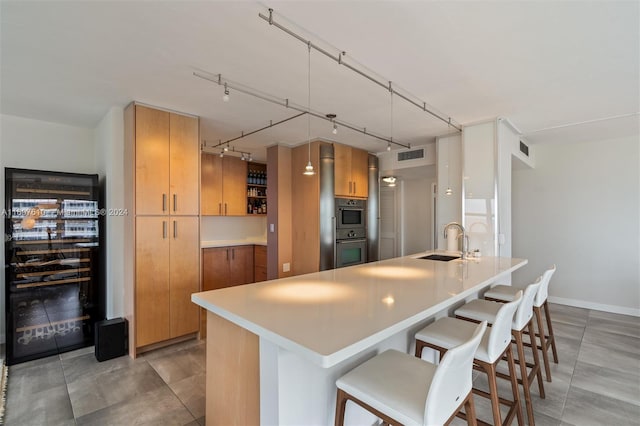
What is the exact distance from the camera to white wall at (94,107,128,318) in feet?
10.4

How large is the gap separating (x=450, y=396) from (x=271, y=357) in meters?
0.71

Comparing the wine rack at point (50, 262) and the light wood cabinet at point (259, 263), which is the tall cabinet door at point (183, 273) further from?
the light wood cabinet at point (259, 263)

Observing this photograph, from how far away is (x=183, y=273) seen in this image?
3291 mm

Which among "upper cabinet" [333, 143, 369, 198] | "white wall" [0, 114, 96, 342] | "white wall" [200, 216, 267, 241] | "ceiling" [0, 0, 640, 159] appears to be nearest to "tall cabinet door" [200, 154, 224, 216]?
"white wall" [200, 216, 267, 241]

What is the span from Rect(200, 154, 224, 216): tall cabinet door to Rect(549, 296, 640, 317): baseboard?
224 inches

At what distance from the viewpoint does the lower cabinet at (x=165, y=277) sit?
300 cm

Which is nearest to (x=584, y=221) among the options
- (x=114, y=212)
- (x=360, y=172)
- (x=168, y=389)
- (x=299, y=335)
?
(x=360, y=172)

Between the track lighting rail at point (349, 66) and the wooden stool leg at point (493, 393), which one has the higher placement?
the track lighting rail at point (349, 66)

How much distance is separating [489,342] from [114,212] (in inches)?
138

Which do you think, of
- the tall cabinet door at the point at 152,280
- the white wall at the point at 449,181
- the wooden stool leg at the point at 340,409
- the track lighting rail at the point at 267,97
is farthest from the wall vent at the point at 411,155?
the wooden stool leg at the point at 340,409

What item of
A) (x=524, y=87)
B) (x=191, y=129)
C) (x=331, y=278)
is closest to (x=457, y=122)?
(x=524, y=87)

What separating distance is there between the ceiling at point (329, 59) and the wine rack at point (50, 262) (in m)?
0.84

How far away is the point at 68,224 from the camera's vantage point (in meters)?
3.14

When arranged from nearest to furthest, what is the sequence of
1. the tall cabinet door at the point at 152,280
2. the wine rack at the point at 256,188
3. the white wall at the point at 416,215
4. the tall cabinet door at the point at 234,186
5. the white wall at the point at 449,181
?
1. the tall cabinet door at the point at 152,280
2. the white wall at the point at 449,181
3. the tall cabinet door at the point at 234,186
4. the wine rack at the point at 256,188
5. the white wall at the point at 416,215
